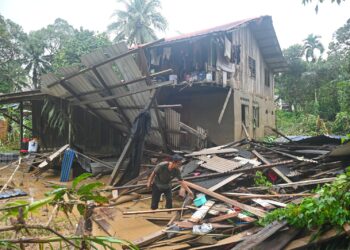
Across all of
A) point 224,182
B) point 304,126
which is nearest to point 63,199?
point 224,182

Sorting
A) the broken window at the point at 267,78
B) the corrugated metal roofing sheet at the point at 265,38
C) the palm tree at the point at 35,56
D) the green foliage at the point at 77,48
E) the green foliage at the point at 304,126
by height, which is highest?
the palm tree at the point at 35,56

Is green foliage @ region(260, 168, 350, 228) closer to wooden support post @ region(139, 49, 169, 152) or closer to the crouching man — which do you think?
the crouching man

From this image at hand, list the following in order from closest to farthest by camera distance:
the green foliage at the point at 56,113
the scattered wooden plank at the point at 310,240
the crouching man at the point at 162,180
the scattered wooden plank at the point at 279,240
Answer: the scattered wooden plank at the point at 310,240
the scattered wooden plank at the point at 279,240
the crouching man at the point at 162,180
the green foliage at the point at 56,113

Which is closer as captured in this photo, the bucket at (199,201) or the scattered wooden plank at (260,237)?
the scattered wooden plank at (260,237)

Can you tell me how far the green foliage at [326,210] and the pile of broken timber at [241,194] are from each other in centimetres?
14

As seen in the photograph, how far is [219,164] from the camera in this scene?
8.26 m

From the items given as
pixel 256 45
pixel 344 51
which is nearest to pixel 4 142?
pixel 256 45

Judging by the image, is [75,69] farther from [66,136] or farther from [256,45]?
[256,45]

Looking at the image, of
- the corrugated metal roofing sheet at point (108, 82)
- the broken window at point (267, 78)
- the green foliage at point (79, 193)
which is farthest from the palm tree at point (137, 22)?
the green foliage at point (79, 193)

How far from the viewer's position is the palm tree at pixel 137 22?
29078 mm

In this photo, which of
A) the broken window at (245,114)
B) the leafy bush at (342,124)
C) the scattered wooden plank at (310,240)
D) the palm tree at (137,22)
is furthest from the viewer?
the palm tree at (137,22)

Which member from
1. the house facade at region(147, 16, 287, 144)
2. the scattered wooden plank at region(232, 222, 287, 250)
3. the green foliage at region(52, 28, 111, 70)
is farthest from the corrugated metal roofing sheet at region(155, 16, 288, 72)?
the green foliage at region(52, 28, 111, 70)

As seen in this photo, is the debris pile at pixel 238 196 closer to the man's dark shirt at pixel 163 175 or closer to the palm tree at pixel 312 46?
the man's dark shirt at pixel 163 175

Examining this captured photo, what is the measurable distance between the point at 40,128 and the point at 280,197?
10.3m
